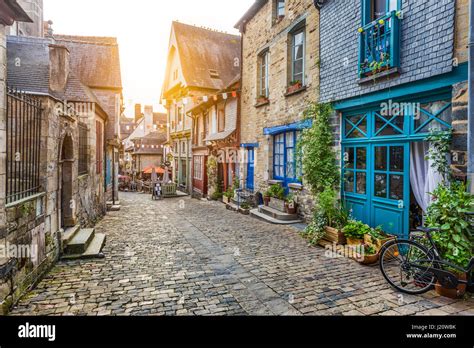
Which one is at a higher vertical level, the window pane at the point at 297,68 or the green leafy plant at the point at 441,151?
the window pane at the point at 297,68

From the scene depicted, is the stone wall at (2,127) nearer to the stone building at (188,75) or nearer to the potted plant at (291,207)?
the potted plant at (291,207)

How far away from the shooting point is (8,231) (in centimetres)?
408

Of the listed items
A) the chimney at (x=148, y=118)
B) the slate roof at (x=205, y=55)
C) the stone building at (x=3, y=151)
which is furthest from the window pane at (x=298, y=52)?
the chimney at (x=148, y=118)

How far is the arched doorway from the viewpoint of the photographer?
24.9 feet

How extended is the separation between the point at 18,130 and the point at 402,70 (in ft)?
21.7

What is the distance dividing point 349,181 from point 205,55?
18.7 metres

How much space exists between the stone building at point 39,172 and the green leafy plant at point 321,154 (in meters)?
5.42

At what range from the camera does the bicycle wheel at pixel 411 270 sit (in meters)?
4.51

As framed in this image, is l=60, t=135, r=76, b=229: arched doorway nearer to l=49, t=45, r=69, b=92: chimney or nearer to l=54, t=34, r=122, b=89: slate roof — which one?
l=49, t=45, r=69, b=92: chimney

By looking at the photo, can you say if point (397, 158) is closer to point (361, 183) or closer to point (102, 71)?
point (361, 183)

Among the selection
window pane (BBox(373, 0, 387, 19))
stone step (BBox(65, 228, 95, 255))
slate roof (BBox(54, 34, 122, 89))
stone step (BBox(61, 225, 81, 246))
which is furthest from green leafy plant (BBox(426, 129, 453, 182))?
slate roof (BBox(54, 34, 122, 89))

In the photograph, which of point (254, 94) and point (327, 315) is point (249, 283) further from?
point (254, 94)

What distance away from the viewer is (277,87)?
11.4 meters
